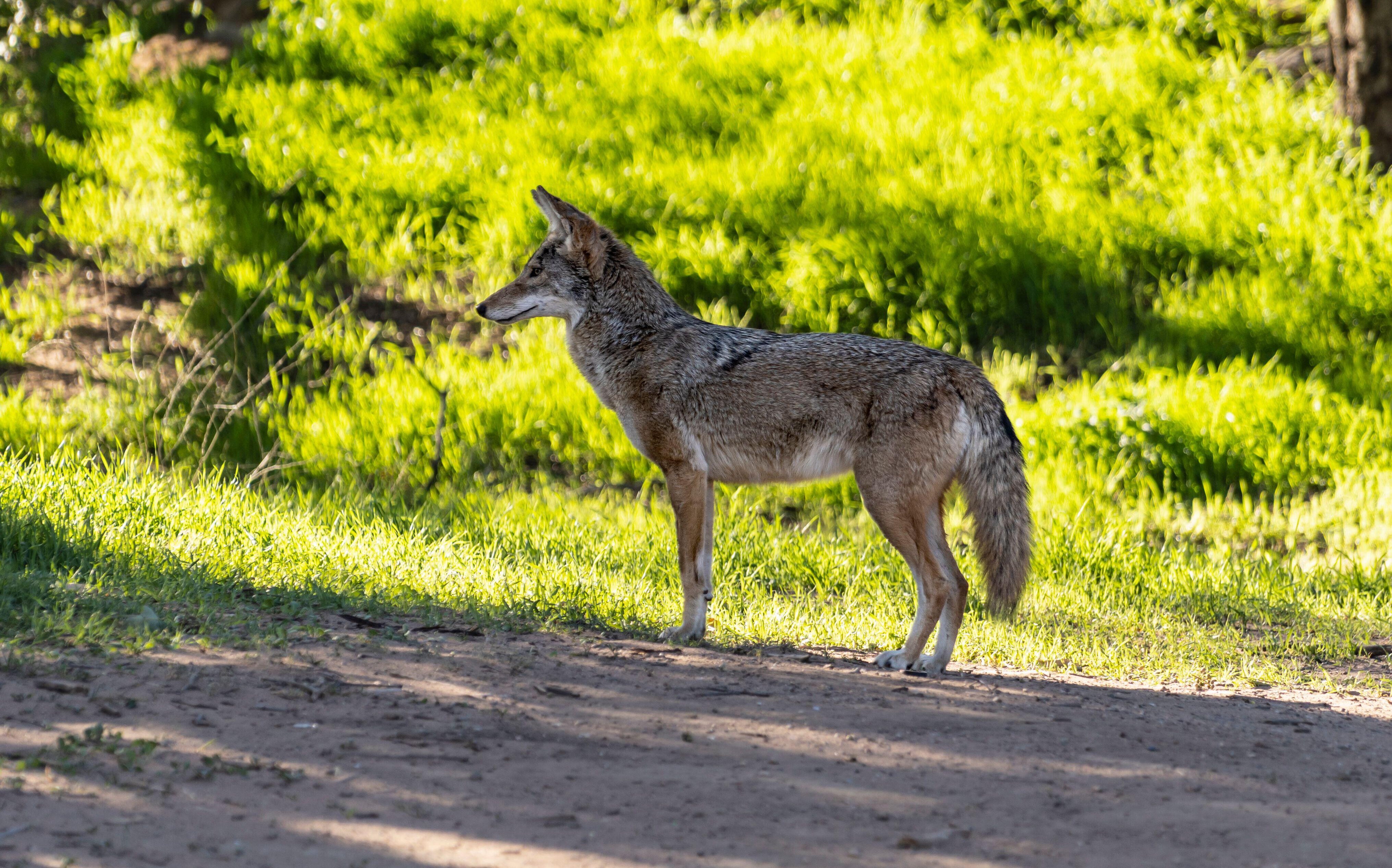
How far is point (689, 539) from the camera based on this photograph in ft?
17.1

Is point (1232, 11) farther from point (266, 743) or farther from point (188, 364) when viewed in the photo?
point (266, 743)

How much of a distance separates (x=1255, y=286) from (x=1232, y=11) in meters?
3.75

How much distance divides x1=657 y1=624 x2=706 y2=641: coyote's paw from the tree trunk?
24.1 ft

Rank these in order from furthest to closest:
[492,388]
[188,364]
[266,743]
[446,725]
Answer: [188,364] < [492,388] < [446,725] < [266,743]

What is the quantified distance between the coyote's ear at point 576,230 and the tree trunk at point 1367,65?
22.4ft

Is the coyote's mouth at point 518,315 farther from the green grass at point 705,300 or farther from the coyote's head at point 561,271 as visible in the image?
the green grass at point 705,300

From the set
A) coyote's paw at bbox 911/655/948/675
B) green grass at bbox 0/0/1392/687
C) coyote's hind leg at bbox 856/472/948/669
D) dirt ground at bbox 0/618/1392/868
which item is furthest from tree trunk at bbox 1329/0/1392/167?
coyote's paw at bbox 911/655/948/675

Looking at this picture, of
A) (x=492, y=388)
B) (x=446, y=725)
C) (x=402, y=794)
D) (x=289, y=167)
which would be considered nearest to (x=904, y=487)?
(x=446, y=725)

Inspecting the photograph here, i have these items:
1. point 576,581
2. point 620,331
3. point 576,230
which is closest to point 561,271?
point 576,230

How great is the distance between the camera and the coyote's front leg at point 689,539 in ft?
17.1

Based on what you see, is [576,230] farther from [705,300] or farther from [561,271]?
[705,300]

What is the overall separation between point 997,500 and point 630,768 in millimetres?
1995

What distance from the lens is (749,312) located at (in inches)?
364

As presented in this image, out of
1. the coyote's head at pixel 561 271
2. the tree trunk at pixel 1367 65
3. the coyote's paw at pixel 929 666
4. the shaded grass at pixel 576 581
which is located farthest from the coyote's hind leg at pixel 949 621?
the tree trunk at pixel 1367 65
